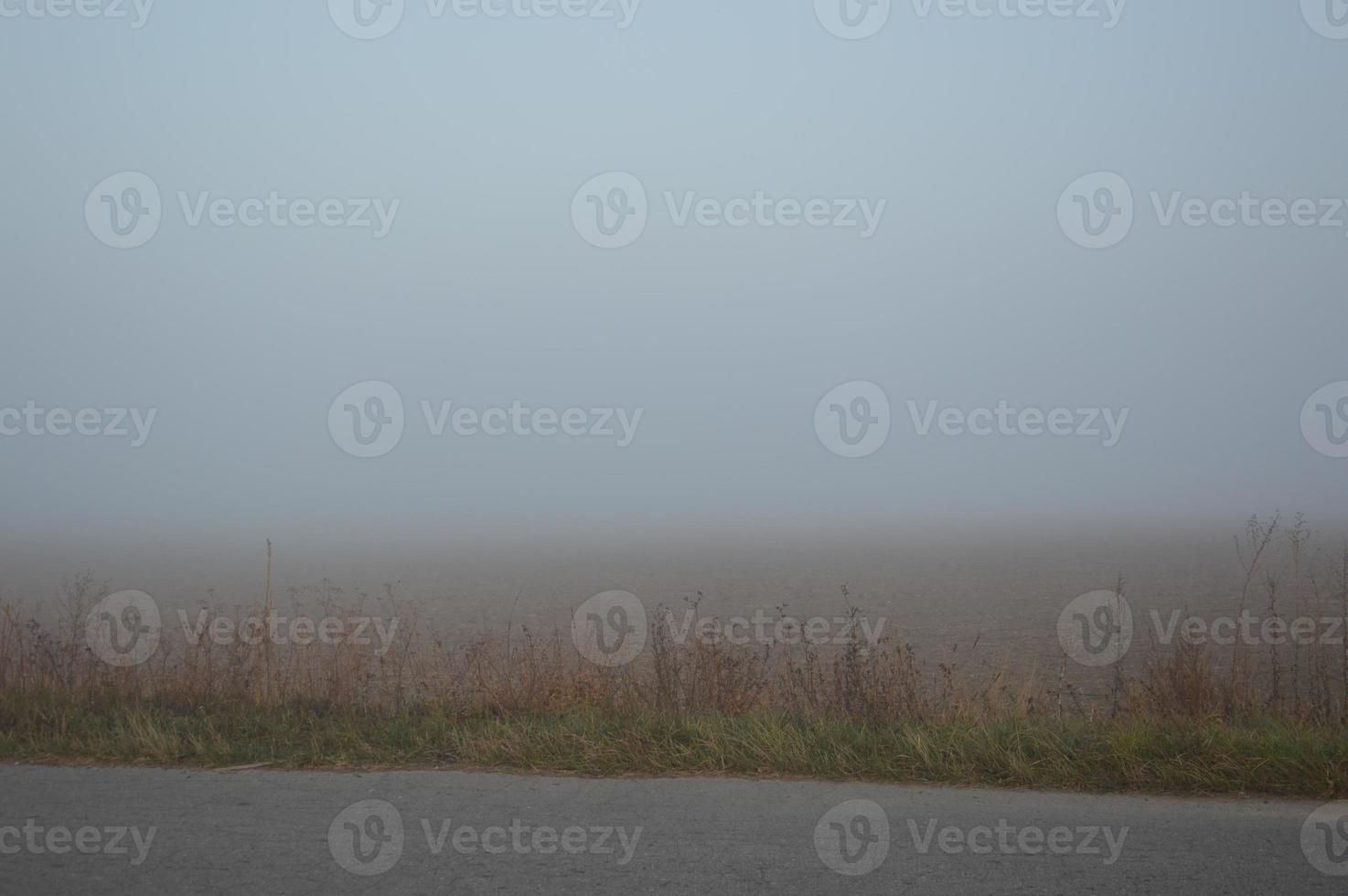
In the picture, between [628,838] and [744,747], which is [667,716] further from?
[628,838]

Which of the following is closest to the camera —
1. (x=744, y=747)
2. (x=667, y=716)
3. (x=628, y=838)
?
(x=628, y=838)

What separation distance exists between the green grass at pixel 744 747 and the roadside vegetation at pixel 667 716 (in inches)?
0.6

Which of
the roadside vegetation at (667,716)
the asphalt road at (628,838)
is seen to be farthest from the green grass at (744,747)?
the asphalt road at (628,838)

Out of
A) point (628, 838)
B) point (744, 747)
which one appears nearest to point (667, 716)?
point (744, 747)

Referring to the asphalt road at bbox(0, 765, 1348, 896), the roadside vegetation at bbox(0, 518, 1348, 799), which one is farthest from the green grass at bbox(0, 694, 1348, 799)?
the asphalt road at bbox(0, 765, 1348, 896)

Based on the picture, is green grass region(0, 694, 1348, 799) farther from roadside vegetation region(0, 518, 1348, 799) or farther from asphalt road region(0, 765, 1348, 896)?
asphalt road region(0, 765, 1348, 896)

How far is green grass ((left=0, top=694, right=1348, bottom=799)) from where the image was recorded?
20.7 ft

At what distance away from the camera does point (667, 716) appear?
7.56 meters

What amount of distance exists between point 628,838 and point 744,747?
1769 mm

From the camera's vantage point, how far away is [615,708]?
7957mm

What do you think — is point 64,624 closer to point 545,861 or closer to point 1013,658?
point 545,861

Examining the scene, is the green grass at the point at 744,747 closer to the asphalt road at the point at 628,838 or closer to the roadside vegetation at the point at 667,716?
the roadside vegetation at the point at 667,716

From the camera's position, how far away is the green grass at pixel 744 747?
6.32m

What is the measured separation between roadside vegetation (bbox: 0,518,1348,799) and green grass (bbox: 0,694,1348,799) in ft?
0.05
